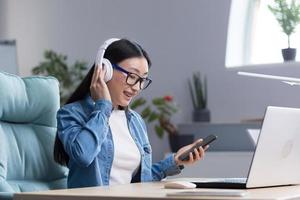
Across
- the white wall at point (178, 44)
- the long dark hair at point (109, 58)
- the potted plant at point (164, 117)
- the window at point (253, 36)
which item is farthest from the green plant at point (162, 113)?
the long dark hair at point (109, 58)

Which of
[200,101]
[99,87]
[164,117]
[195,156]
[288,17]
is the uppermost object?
[288,17]

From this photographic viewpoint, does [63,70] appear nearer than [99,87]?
No

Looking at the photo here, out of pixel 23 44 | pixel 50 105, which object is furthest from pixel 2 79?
pixel 23 44

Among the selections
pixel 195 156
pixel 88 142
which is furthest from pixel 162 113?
pixel 88 142

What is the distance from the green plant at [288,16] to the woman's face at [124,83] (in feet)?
8.38

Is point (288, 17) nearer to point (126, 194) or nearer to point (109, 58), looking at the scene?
point (109, 58)

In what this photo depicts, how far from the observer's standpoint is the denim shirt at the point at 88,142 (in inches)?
89.1

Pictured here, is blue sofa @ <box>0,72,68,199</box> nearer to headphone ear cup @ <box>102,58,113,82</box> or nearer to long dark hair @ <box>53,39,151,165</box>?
long dark hair @ <box>53,39,151,165</box>

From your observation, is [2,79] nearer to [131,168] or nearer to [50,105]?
[50,105]

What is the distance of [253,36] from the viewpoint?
17.0 ft

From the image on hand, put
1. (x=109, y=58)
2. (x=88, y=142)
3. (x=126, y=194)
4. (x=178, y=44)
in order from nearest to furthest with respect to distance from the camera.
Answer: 1. (x=126, y=194)
2. (x=88, y=142)
3. (x=109, y=58)
4. (x=178, y=44)

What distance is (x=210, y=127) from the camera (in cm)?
489

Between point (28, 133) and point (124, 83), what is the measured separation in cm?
43

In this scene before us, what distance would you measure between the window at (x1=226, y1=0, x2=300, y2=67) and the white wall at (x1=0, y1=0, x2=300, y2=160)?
4.4 inches
